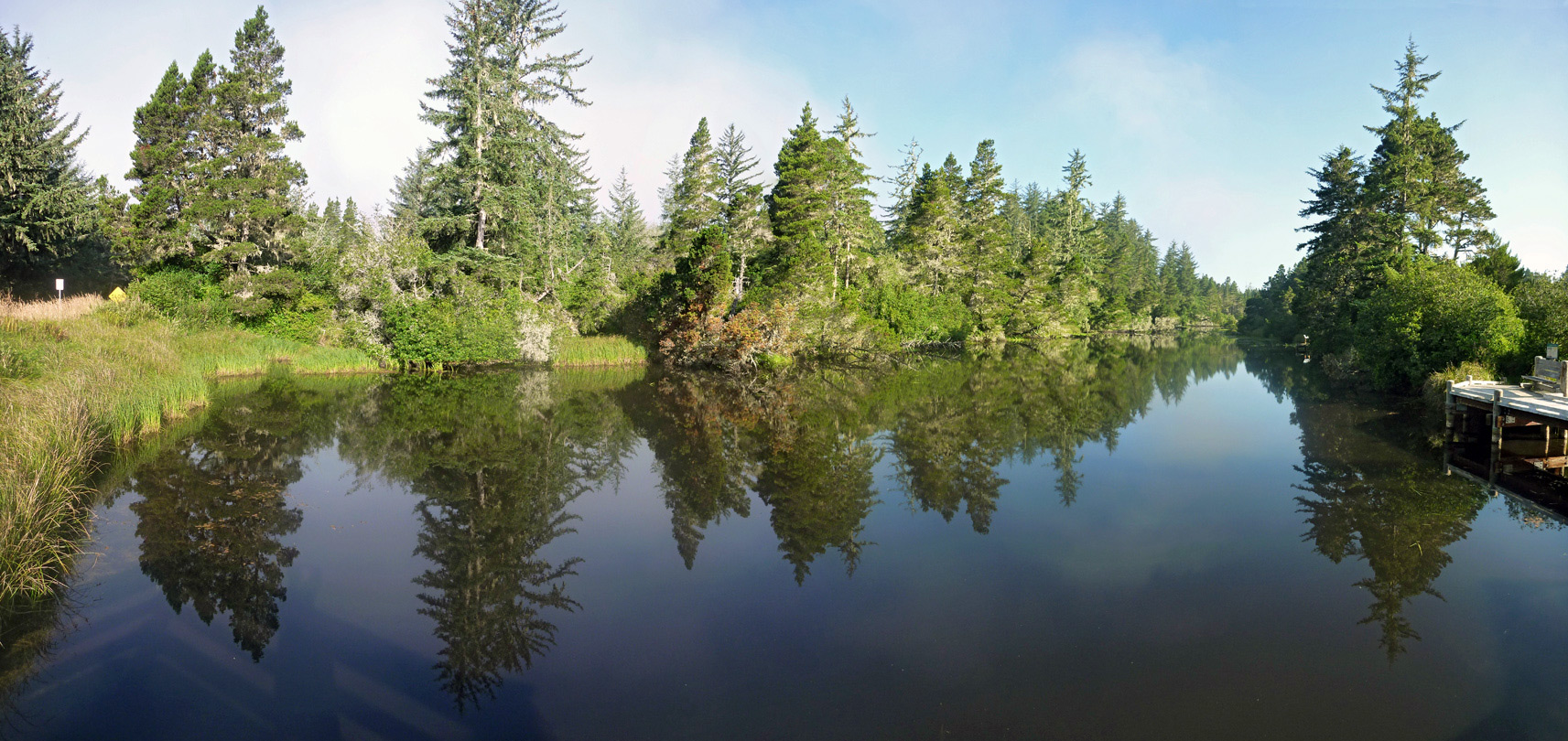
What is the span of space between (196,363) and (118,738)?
21.4 meters

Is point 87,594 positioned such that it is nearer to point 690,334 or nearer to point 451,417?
point 451,417

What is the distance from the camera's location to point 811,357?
3556 cm

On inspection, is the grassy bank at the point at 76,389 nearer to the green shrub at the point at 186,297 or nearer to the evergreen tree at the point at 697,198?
the green shrub at the point at 186,297

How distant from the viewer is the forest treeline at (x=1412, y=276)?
1888 cm

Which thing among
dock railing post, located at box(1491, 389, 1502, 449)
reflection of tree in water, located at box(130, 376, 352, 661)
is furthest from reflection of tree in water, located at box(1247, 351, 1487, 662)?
reflection of tree in water, located at box(130, 376, 352, 661)

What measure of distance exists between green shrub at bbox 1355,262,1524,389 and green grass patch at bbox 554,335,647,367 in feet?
90.9

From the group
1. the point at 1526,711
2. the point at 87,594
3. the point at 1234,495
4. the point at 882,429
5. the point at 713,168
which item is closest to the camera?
the point at 1526,711

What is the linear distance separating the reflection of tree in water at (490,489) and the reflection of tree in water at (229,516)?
1.36m

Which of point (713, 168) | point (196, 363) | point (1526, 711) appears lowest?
point (1526, 711)

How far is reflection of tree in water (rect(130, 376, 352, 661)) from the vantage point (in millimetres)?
7242

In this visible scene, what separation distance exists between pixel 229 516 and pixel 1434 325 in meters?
28.9

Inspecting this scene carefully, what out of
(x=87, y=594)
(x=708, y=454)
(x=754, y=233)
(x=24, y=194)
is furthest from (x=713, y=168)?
(x=87, y=594)

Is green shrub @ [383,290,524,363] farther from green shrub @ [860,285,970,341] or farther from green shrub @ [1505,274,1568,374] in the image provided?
green shrub @ [1505,274,1568,374]

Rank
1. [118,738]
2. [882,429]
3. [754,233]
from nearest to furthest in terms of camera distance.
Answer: [118,738], [882,429], [754,233]
